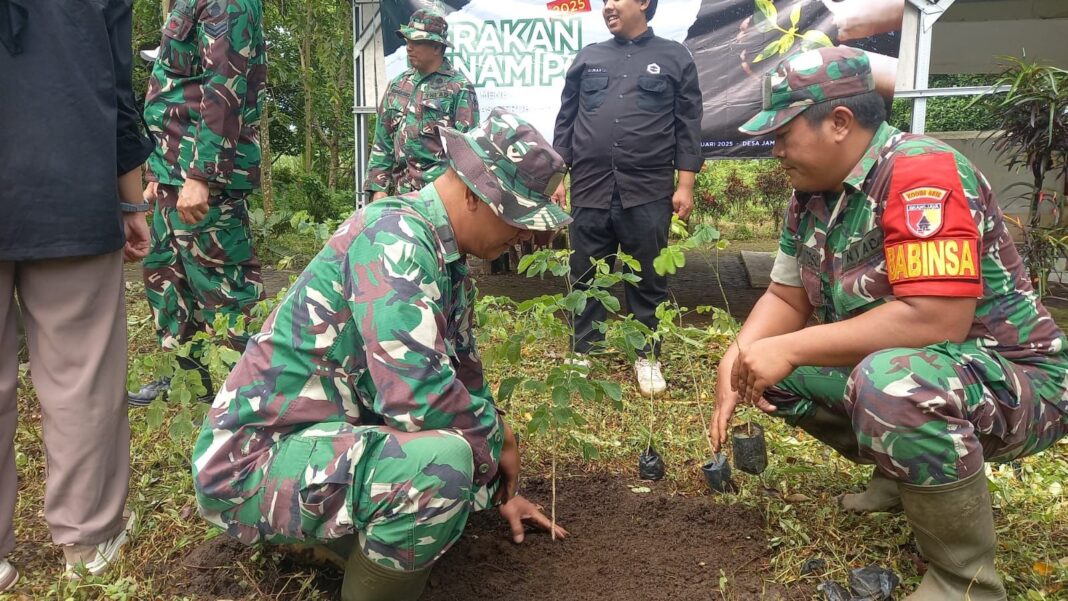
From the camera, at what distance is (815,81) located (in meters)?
1.88

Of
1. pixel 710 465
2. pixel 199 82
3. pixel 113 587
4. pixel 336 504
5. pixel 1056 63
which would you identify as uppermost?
pixel 1056 63

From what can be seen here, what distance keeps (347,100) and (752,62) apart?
5898mm

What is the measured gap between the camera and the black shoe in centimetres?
345

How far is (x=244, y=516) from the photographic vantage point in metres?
1.76

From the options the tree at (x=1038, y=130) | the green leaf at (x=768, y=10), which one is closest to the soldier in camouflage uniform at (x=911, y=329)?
the green leaf at (x=768, y=10)

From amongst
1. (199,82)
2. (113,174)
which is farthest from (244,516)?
(199,82)

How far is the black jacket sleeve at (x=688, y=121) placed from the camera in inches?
151

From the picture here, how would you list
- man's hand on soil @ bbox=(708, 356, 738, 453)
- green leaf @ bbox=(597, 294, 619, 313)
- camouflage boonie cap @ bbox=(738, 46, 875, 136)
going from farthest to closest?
1. green leaf @ bbox=(597, 294, 619, 313)
2. man's hand on soil @ bbox=(708, 356, 738, 453)
3. camouflage boonie cap @ bbox=(738, 46, 875, 136)

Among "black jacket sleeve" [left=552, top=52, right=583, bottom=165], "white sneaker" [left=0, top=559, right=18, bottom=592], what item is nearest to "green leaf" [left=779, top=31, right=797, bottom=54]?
"black jacket sleeve" [left=552, top=52, right=583, bottom=165]

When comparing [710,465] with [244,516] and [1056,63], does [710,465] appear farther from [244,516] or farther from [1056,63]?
[1056,63]

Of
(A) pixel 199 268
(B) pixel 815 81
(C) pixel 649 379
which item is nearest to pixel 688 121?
(C) pixel 649 379

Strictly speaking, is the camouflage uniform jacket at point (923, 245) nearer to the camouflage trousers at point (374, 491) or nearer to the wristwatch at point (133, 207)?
the camouflage trousers at point (374, 491)

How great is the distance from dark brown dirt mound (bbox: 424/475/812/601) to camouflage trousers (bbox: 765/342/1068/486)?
1.57 ft

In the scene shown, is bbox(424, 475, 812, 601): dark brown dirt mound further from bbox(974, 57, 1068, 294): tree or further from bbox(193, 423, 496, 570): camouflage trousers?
bbox(974, 57, 1068, 294): tree
